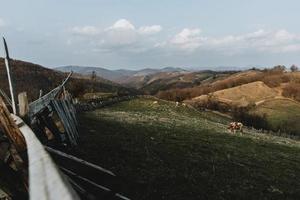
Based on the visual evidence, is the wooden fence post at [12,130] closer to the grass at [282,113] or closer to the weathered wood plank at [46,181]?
the weathered wood plank at [46,181]

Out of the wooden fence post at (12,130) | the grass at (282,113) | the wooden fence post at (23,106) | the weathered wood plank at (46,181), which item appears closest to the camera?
the weathered wood plank at (46,181)

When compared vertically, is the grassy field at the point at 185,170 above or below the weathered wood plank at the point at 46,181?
below

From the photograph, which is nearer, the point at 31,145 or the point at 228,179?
the point at 31,145

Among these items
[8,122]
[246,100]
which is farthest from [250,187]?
[246,100]

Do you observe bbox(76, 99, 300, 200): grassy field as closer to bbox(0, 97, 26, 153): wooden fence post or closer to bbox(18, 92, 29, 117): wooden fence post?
bbox(18, 92, 29, 117): wooden fence post

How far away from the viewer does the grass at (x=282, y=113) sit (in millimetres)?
130325

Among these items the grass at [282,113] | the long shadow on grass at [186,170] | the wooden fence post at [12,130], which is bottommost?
the grass at [282,113]

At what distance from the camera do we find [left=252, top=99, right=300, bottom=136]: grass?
13032 cm

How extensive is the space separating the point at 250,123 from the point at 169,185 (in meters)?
101

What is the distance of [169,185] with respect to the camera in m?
18.0

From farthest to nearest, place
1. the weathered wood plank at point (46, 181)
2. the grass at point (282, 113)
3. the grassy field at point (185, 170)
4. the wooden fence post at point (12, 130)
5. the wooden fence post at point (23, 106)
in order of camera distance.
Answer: the grass at point (282, 113)
the grassy field at point (185, 170)
the wooden fence post at point (23, 106)
the wooden fence post at point (12, 130)
the weathered wood plank at point (46, 181)

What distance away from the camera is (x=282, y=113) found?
502ft

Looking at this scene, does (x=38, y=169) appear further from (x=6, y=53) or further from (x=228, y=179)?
(x=228, y=179)

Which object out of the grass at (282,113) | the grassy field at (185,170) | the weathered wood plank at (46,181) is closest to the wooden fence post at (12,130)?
the weathered wood plank at (46,181)
